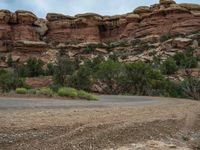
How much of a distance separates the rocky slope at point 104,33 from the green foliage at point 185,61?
293 inches

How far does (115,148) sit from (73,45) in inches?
3634

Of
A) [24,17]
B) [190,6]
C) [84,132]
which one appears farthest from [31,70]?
[84,132]

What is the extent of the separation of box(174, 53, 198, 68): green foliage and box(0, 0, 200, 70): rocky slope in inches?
293

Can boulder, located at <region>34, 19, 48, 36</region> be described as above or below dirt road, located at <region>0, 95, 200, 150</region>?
above

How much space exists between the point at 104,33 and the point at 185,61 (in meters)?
48.1

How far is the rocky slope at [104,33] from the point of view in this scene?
9044 cm

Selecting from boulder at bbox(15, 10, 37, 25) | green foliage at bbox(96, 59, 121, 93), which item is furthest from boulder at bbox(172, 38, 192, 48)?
boulder at bbox(15, 10, 37, 25)

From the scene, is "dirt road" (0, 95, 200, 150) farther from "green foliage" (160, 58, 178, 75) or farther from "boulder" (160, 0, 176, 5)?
"boulder" (160, 0, 176, 5)

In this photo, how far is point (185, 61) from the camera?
6856 centimetres

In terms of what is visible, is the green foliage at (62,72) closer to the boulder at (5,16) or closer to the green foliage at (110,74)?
the green foliage at (110,74)

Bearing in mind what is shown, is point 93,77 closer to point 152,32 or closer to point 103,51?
point 103,51

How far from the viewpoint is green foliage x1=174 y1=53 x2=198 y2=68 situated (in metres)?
67.0

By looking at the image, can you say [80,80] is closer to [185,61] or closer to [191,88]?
[191,88]

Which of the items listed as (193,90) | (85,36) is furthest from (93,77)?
(85,36)
